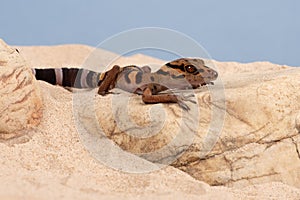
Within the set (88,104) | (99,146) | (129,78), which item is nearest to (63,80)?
Answer: (129,78)

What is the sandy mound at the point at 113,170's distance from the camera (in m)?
4.02

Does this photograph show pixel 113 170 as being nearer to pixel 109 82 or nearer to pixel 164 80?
pixel 164 80

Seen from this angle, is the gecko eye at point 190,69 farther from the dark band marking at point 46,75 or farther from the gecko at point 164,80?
the dark band marking at point 46,75

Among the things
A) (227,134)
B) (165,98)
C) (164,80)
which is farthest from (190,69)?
(227,134)

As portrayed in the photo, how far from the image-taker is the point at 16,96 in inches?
204

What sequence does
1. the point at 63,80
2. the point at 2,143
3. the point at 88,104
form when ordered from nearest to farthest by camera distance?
the point at 2,143
the point at 88,104
the point at 63,80

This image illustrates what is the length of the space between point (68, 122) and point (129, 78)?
1674mm

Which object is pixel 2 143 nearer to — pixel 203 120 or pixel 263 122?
pixel 203 120

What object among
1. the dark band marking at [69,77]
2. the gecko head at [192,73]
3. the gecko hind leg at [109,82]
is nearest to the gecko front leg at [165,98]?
the gecko head at [192,73]

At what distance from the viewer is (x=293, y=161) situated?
5098mm

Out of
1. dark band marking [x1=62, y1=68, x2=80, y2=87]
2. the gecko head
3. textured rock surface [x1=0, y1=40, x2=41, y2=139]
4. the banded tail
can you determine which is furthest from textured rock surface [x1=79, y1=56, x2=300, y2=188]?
dark band marking [x1=62, y1=68, x2=80, y2=87]

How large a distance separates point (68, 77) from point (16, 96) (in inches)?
140

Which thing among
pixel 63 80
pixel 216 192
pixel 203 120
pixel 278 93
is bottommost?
pixel 63 80

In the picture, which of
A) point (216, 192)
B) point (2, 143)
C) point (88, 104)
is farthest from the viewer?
point (88, 104)
